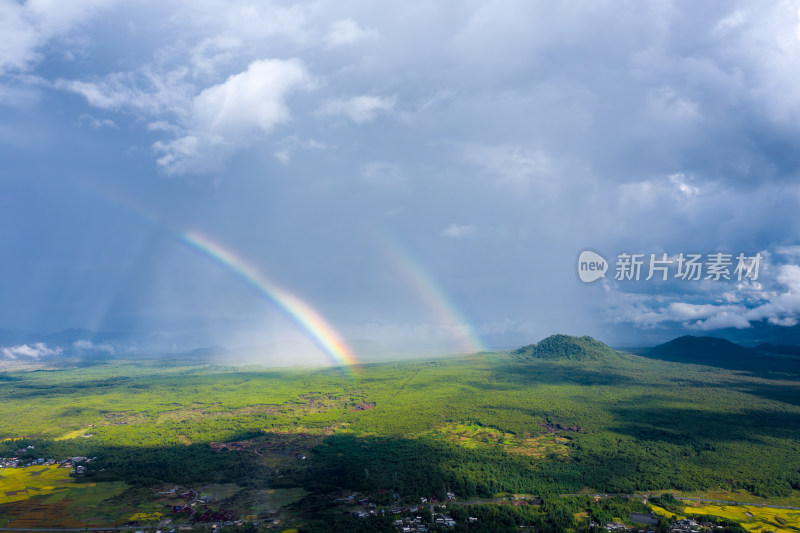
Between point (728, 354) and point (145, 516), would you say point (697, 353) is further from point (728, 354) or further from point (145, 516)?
point (145, 516)

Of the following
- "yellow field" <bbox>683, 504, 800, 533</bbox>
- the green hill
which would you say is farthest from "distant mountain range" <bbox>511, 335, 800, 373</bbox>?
"yellow field" <bbox>683, 504, 800, 533</bbox>

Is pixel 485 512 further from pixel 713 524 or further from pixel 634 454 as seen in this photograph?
pixel 634 454

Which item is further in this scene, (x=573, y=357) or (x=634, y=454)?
(x=573, y=357)

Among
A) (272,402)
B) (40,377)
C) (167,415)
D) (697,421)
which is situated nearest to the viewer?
(697,421)

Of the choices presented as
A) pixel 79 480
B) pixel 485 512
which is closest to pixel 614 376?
pixel 485 512

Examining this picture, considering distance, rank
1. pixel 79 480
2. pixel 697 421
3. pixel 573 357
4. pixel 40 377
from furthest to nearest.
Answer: pixel 573 357 < pixel 40 377 < pixel 697 421 < pixel 79 480

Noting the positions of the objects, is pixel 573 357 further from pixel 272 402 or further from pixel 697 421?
pixel 272 402

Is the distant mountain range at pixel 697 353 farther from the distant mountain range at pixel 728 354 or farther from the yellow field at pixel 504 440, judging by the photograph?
the yellow field at pixel 504 440
